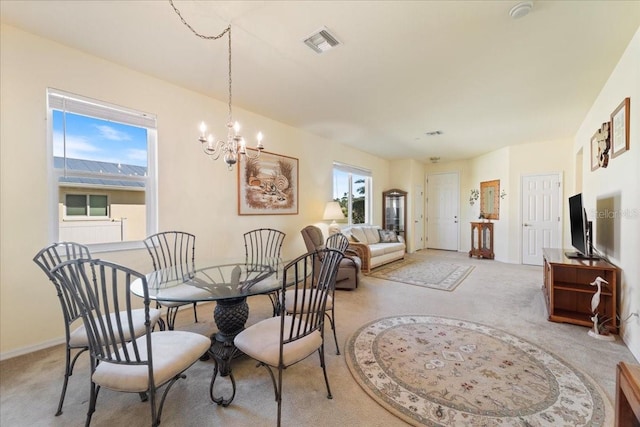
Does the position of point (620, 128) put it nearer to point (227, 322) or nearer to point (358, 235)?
point (358, 235)

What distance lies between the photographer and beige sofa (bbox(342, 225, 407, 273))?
15.6 ft

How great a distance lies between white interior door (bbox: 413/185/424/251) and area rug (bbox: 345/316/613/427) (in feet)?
16.3

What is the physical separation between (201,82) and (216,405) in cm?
307

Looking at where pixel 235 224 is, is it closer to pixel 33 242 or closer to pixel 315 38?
pixel 33 242

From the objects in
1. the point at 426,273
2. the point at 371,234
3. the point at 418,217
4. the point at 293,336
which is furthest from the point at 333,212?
the point at 418,217

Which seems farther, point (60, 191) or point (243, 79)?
point (243, 79)

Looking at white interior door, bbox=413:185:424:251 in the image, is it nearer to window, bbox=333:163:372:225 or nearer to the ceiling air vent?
window, bbox=333:163:372:225

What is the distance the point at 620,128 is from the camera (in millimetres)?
2475

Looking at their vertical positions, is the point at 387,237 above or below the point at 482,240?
above

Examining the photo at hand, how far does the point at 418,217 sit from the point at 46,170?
24.4 ft

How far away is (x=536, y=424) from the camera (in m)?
1.46

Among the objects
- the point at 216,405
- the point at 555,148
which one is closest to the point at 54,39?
the point at 216,405

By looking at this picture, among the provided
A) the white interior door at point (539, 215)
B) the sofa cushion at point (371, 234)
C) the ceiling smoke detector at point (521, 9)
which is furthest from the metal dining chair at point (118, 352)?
the white interior door at point (539, 215)

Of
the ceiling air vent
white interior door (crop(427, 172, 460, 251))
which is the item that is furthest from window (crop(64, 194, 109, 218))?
white interior door (crop(427, 172, 460, 251))
